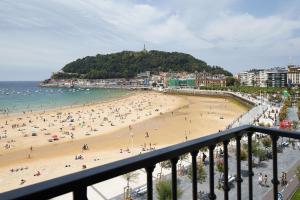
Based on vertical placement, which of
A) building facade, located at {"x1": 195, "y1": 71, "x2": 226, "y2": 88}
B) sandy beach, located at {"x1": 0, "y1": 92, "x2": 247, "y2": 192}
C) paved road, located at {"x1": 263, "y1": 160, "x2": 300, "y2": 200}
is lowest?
sandy beach, located at {"x1": 0, "y1": 92, "x2": 247, "y2": 192}

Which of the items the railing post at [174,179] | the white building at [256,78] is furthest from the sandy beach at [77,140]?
the white building at [256,78]

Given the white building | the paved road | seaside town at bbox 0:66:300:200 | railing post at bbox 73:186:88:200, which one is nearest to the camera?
railing post at bbox 73:186:88:200

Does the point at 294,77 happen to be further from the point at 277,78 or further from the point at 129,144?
the point at 129,144

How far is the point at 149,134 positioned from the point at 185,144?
3567 cm

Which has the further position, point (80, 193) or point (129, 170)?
point (129, 170)

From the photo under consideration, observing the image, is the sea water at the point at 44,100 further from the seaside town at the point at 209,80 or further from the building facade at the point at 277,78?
the building facade at the point at 277,78

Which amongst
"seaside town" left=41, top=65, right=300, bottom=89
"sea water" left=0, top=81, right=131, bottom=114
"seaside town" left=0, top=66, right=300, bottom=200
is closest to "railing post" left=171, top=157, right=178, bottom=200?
"seaside town" left=0, top=66, right=300, bottom=200

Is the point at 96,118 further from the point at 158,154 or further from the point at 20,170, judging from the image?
the point at 158,154

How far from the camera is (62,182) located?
1.29m

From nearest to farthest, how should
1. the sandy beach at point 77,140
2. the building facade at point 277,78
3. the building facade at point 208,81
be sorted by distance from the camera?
the sandy beach at point 77,140
the building facade at point 277,78
the building facade at point 208,81

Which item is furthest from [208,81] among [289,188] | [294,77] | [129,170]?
[129,170]

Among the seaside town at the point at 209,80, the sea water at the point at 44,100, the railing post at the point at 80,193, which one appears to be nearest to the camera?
the railing post at the point at 80,193

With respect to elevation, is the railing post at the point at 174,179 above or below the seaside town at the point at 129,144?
above

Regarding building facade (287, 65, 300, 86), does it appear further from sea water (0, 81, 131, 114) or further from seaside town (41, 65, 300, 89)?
sea water (0, 81, 131, 114)
